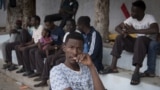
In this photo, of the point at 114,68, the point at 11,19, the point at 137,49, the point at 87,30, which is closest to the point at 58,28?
the point at 87,30

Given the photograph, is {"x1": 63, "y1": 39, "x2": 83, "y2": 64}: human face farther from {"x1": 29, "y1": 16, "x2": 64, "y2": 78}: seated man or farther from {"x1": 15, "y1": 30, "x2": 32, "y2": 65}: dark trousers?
{"x1": 15, "y1": 30, "x2": 32, "y2": 65}: dark trousers

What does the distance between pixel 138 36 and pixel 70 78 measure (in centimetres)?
266

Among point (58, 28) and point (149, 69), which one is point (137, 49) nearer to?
point (149, 69)

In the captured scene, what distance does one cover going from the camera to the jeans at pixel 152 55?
17.2ft

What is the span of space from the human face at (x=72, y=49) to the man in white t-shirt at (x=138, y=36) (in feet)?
7.07

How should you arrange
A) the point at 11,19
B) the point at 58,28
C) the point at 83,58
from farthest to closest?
the point at 11,19 → the point at 58,28 → the point at 83,58

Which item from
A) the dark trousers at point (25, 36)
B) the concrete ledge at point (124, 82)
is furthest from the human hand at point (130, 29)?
the dark trousers at point (25, 36)

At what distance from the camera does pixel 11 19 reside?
9.41 m

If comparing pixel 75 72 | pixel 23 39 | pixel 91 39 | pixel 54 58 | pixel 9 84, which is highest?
pixel 75 72

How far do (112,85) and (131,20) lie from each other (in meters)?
1.07

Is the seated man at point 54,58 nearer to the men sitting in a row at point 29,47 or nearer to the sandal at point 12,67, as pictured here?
the men sitting in a row at point 29,47

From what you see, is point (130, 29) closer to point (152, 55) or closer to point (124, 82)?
point (152, 55)

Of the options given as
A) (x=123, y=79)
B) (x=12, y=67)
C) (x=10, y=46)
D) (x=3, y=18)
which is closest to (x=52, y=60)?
(x=123, y=79)

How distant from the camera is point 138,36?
5.41 m
